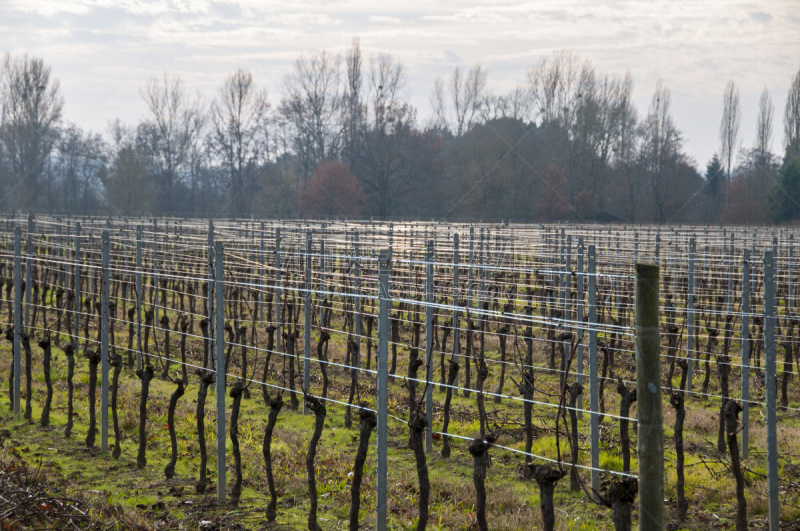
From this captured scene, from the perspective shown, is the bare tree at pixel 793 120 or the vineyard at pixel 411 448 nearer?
the vineyard at pixel 411 448

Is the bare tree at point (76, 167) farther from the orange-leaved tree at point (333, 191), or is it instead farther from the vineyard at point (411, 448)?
the vineyard at point (411, 448)

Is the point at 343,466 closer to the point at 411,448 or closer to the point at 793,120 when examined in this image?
the point at 411,448

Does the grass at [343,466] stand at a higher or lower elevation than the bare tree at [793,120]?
lower

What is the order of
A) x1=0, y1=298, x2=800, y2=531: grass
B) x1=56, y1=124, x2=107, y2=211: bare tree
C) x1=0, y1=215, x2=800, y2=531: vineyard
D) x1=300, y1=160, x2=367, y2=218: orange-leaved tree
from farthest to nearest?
x1=56, y1=124, x2=107, y2=211: bare tree < x1=300, y1=160, x2=367, y2=218: orange-leaved tree < x1=0, y1=298, x2=800, y2=531: grass < x1=0, y1=215, x2=800, y2=531: vineyard

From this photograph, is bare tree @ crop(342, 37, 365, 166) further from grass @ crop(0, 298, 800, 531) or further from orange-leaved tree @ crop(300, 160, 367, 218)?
grass @ crop(0, 298, 800, 531)

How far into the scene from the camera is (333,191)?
3941cm

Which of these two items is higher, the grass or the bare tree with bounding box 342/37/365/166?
the bare tree with bounding box 342/37/365/166

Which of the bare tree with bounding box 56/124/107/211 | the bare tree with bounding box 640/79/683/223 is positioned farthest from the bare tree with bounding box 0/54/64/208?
the bare tree with bounding box 640/79/683/223

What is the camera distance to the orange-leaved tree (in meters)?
39.2

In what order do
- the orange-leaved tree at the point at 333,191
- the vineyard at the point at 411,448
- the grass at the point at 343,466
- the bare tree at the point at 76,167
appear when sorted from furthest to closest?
the bare tree at the point at 76,167 < the orange-leaved tree at the point at 333,191 < the grass at the point at 343,466 < the vineyard at the point at 411,448

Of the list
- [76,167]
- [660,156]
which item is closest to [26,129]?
[76,167]

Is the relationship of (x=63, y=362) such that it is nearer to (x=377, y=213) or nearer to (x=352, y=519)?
(x=352, y=519)

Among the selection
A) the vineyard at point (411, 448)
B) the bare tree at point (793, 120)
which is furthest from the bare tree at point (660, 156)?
the vineyard at point (411, 448)

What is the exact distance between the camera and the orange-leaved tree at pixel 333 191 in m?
39.2
